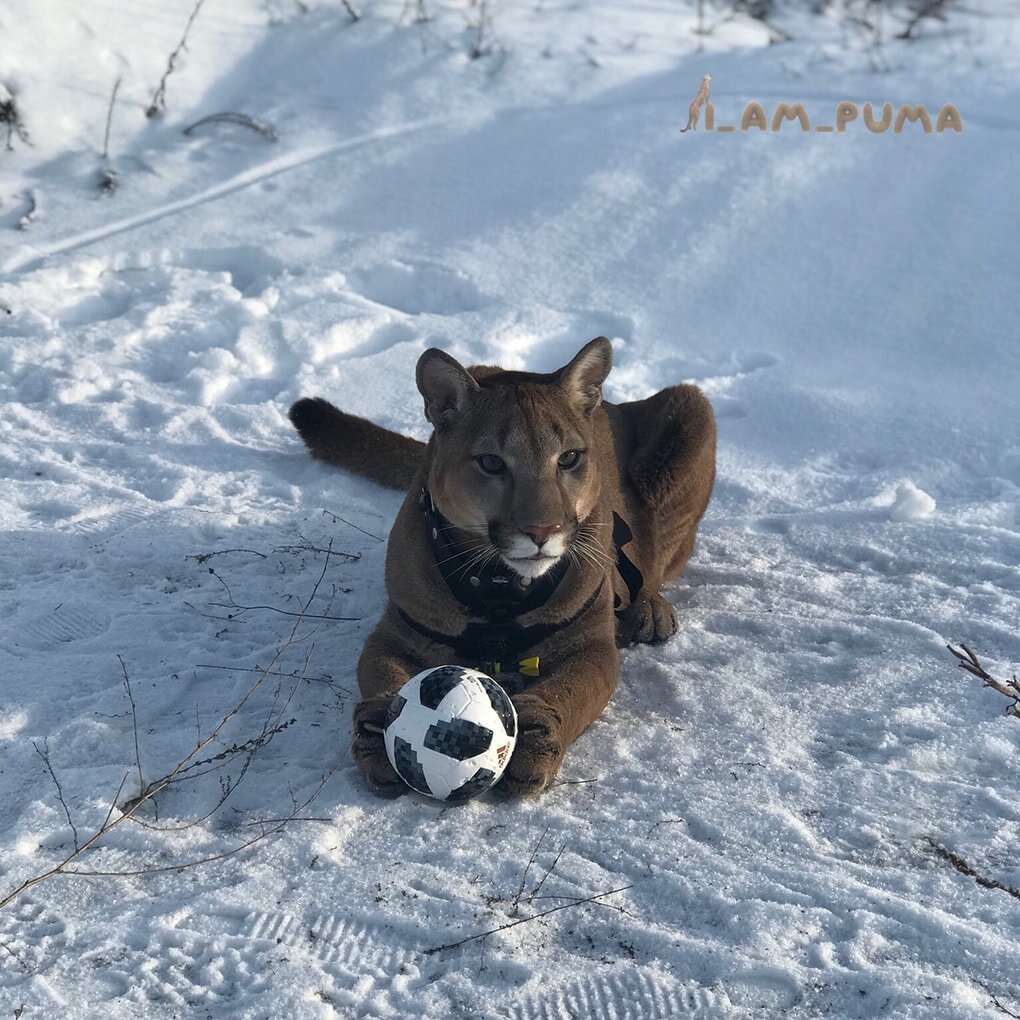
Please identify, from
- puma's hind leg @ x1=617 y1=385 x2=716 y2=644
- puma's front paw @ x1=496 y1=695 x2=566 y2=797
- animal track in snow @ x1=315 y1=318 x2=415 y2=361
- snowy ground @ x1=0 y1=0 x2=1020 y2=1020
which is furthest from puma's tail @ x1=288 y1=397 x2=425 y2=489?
puma's front paw @ x1=496 y1=695 x2=566 y2=797

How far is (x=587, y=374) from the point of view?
4.69 meters

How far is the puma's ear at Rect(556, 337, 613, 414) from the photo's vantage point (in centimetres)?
459

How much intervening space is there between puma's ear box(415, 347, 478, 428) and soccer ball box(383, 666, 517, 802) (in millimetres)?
1059

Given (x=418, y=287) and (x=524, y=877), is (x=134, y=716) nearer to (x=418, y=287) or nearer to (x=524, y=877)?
(x=524, y=877)

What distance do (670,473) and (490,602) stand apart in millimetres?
1611

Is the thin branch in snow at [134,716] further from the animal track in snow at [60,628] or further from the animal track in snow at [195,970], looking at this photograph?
the animal track in snow at [195,970]

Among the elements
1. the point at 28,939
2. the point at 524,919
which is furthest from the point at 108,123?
the point at 524,919

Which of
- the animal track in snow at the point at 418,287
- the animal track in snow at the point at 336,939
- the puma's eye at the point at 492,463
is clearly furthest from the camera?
the animal track in snow at the point at 418,287

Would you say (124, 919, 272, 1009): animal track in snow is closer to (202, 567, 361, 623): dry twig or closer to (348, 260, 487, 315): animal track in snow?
(202, 567, 361, 623): dry twig

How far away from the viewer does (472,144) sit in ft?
30.8

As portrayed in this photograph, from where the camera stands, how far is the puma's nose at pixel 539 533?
408 centimetres

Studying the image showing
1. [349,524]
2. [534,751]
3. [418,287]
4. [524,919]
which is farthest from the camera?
[418,287]

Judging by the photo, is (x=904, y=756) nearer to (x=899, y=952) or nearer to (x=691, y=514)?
(x=899, y=952)

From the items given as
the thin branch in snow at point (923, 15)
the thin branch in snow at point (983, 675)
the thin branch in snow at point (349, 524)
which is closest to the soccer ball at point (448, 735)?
the thin branch in snow at point (983, 675)
